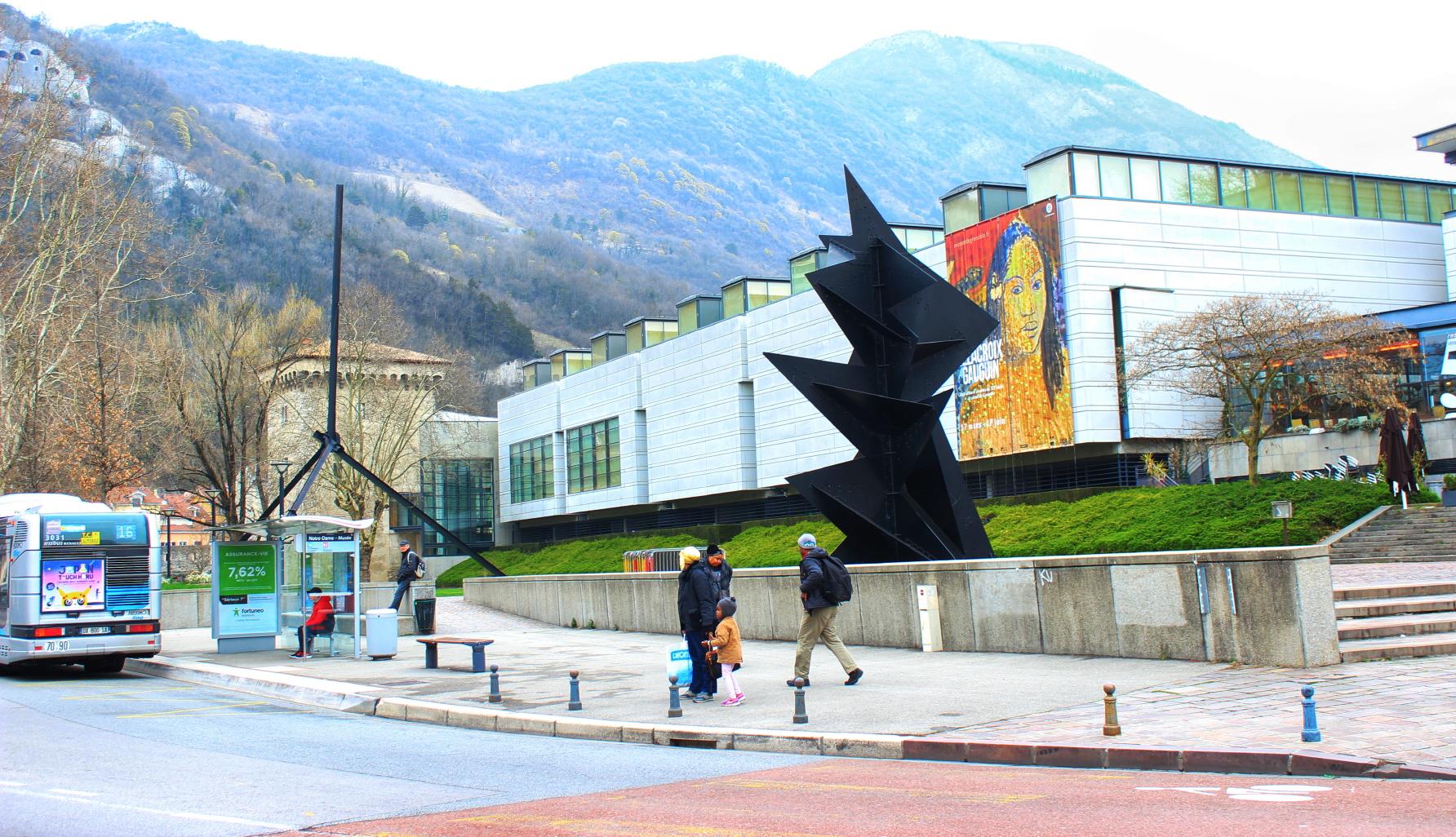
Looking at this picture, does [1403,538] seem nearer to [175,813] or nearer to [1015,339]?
[1015,339]

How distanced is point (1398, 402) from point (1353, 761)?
1219 inches

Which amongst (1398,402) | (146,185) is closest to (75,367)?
(1398,402)

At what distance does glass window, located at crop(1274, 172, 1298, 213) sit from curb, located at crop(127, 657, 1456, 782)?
3832cm

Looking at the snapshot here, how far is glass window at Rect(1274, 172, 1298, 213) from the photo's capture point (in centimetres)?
4475

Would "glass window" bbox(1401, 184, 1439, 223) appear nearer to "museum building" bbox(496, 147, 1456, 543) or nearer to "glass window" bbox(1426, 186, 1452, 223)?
"museum building" bbox(496, 147, 1456, 543)

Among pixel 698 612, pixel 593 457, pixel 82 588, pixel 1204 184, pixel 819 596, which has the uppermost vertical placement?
pixel 1204 184

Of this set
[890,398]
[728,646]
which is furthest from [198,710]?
[890,398]

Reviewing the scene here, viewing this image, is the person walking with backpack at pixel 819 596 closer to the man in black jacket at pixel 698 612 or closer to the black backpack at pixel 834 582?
the black backpack at pixel 834 582

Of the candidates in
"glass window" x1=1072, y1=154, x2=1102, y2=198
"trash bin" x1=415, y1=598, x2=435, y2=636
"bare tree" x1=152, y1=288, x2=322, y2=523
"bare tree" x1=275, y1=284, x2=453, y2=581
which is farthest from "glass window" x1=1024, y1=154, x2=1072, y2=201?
"bare tree" x1=275, y1=284, x2=453, y2=581

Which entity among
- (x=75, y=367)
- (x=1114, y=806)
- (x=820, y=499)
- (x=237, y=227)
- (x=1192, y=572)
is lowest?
(x=1114, y=806)

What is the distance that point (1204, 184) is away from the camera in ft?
144

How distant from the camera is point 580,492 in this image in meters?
73.3

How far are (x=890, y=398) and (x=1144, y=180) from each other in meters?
25.7

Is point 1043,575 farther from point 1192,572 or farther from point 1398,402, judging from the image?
point 1398,402
